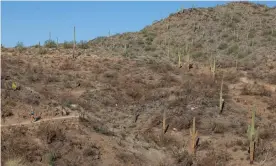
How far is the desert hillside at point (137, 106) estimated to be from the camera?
13297 mm

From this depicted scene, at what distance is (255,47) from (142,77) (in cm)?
1511

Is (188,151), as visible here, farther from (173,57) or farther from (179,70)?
(173,57)

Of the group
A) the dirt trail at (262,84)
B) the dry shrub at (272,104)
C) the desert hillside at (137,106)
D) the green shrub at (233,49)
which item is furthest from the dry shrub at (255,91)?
the green shrub at (233,49)

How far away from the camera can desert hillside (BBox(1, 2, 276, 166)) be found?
43.6ft

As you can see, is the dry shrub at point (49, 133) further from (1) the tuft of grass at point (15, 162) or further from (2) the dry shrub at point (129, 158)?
(2) the dry shrub at point (129, 158)

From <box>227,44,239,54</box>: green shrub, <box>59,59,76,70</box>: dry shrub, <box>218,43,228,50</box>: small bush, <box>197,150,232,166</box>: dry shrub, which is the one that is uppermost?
<box>218,43,228,50</box>: small bush

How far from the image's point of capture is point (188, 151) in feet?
53.3

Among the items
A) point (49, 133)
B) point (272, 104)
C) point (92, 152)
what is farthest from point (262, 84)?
point (49, 133)

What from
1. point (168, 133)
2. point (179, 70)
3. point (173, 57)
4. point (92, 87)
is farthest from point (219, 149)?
point (173, 57)

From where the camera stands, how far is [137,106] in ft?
69.2

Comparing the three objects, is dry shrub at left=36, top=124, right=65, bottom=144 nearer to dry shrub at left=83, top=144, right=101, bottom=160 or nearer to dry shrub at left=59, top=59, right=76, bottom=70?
dry shrub at left=83, top=144, right=101, bottom=160

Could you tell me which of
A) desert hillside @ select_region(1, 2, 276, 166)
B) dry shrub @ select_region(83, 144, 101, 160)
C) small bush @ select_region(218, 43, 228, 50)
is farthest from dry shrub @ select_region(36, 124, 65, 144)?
small bush @ select_region(218, 43, 228, 50)

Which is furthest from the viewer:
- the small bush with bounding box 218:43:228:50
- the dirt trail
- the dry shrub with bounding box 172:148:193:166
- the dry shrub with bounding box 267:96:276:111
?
the small bush with bounding box 218:43:228:50

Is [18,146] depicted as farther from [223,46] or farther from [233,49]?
[223,46]
